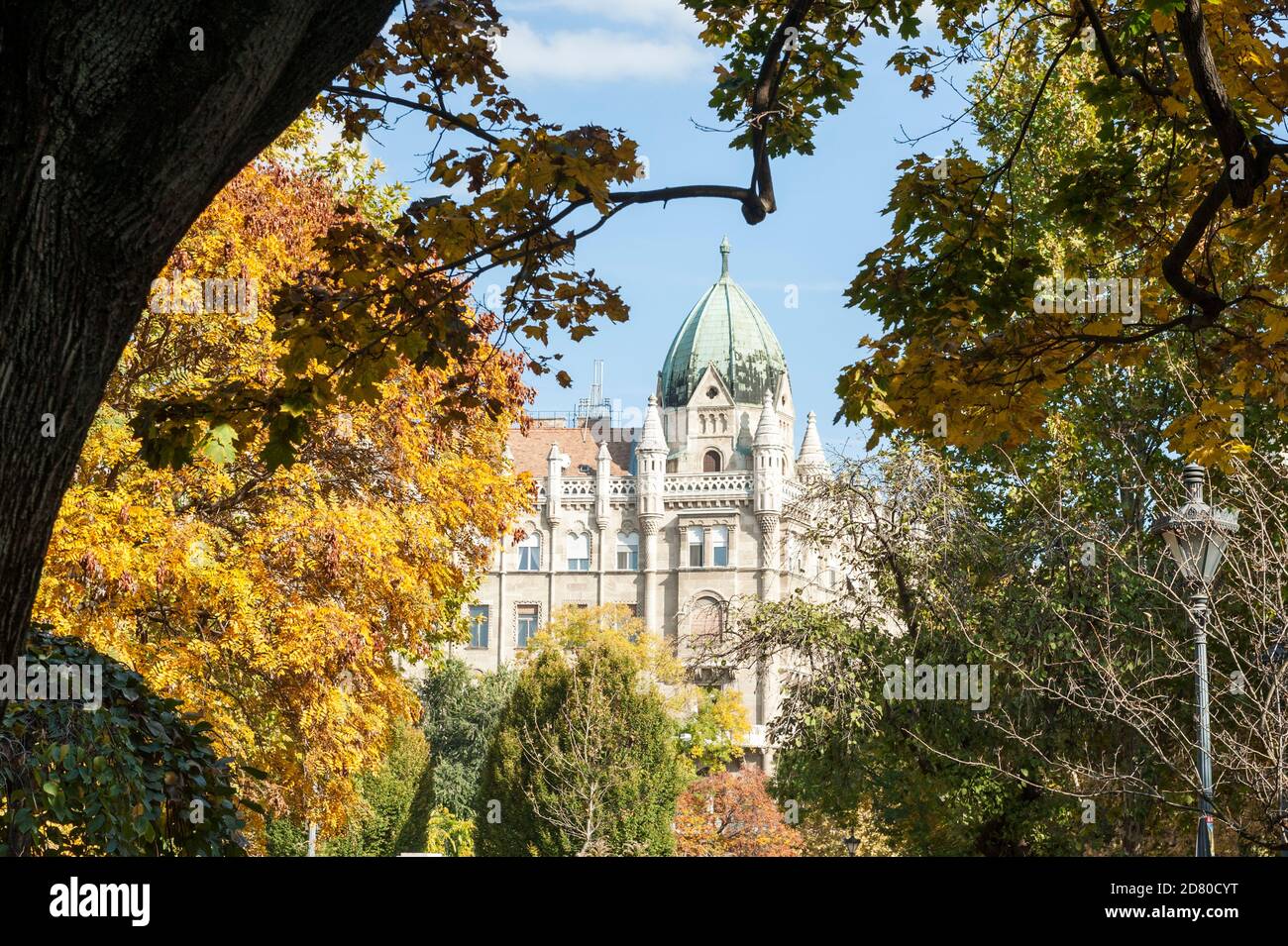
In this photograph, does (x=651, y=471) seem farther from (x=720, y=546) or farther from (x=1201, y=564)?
(x=1201, y=564)

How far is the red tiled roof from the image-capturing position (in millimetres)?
99438

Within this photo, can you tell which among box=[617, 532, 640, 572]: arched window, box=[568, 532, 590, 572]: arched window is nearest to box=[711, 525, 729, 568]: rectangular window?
box=[617, 532, 640, 572]: arched window

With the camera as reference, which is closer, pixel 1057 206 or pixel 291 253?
pixel 1057 206

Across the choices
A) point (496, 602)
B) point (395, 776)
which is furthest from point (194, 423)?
point (496, 602)

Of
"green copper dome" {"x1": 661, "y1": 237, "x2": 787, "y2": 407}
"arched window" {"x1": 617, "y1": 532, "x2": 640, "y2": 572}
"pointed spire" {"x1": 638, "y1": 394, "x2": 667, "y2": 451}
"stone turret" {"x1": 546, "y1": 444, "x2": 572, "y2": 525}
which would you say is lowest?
"arched window" {"x1": 617, "y1": 532, "x2": 640, "y2": 572}

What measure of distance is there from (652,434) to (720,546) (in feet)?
27.1

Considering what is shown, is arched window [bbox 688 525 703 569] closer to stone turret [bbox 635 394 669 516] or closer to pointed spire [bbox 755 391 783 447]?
stone turret [bbox 635 394 669 516]

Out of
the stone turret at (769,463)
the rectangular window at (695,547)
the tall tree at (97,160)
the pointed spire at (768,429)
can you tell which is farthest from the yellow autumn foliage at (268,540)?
the pointed spire at (768,429)

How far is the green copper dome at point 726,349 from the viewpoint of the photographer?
104 meters

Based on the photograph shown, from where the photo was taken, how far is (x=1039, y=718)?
1681 centimetres

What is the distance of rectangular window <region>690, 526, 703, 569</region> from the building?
61 mm

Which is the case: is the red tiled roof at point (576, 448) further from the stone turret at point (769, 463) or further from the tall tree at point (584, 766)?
the tall tree at point (584, 766)
